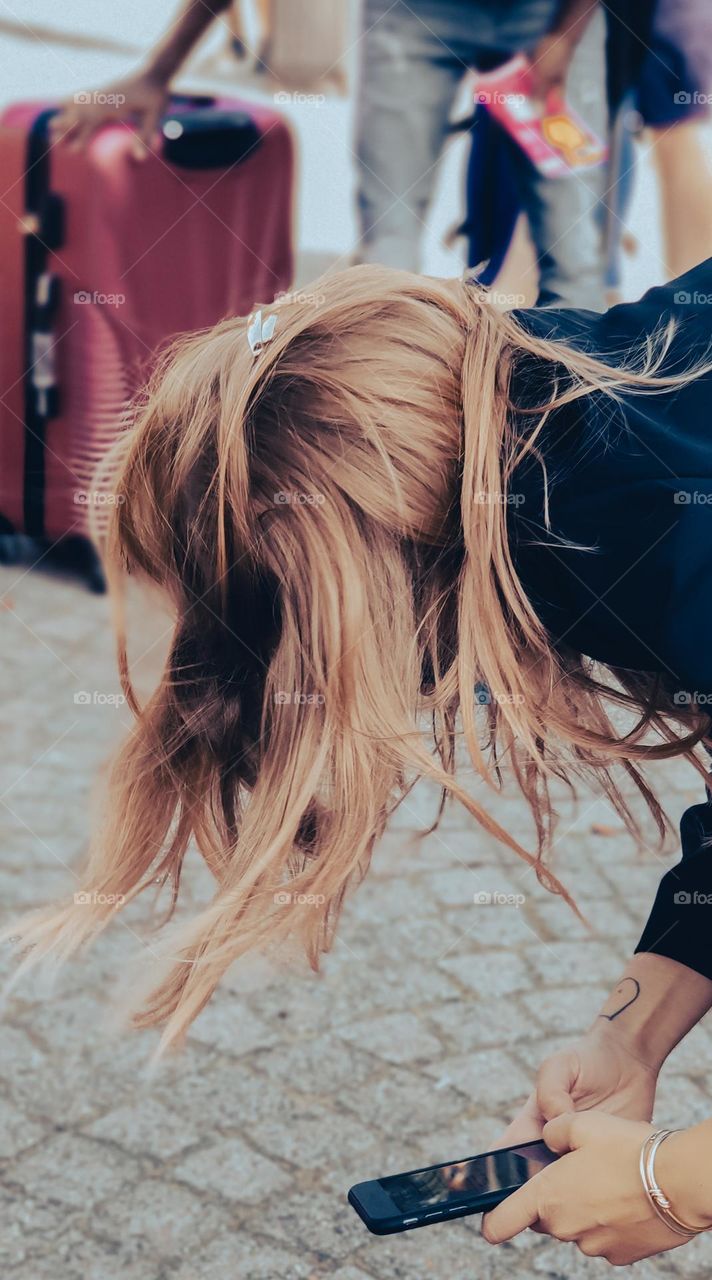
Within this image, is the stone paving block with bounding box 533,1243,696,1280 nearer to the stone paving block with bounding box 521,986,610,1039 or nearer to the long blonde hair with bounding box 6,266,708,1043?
the stone paving block with bounding box 521,986,610,1039

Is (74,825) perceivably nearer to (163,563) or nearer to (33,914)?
(33,914)

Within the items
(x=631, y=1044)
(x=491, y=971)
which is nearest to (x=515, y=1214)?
(x=631, y=1044)

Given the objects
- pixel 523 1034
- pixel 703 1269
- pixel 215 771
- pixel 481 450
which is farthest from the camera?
pixel 523 1034

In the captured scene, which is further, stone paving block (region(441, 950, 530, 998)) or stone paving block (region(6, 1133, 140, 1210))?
stone paving block (region(441, 950, 530, 998))

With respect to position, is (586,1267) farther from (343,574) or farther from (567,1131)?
(343,574)

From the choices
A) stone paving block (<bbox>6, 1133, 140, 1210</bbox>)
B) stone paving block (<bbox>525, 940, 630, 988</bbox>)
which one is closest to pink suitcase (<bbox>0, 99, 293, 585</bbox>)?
stone paving block (<bbox>525, 940, 630, 988</bbox>)

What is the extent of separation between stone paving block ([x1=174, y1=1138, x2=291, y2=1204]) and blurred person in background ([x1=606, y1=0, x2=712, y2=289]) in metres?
3.43

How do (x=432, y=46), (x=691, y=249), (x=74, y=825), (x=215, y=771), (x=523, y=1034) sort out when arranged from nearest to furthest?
(x=215, y=771) < (x=523, y=1034) < (x=74, y=825) < (x=432, y=46) < (x=691, y=249)

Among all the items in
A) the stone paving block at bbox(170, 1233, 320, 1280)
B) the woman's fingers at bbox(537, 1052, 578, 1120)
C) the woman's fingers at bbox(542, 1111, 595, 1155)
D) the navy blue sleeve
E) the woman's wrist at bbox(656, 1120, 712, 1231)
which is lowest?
the stone paving block at bbox(170, 1233, 320, 1280)

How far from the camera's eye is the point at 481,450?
141cm

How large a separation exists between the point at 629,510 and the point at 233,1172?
4.21 ft

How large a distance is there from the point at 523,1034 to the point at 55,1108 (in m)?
0.83

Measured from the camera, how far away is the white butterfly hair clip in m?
1.53

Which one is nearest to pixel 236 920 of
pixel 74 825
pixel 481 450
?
pixel 481 450
